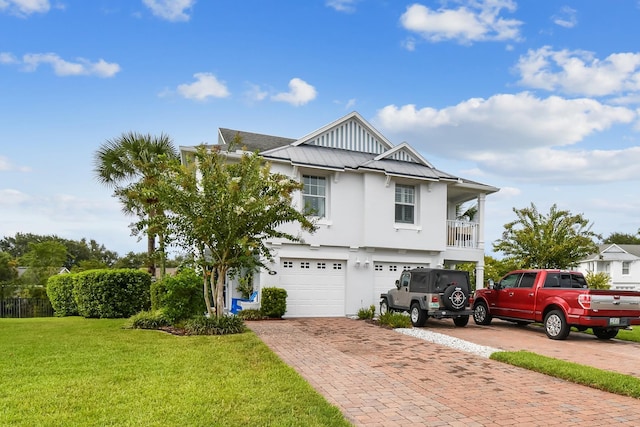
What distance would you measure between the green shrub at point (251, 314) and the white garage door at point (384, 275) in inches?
Answer: 189

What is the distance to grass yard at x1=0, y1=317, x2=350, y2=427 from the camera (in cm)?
528

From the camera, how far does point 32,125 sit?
15.0 m

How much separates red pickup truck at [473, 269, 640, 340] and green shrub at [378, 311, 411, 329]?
10.7 ft

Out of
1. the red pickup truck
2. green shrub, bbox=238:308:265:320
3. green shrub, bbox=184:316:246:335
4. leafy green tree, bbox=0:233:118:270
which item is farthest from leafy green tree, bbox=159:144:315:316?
leafy green tree, bbox=0:233:118:270

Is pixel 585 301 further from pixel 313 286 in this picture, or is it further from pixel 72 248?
pixel 72 248

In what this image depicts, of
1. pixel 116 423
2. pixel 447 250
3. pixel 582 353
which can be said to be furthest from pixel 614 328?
pixel 116 423

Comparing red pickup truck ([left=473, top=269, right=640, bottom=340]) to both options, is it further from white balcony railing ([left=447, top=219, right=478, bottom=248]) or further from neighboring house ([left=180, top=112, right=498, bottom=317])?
white balcony railing ([left=447, top=219, right=478, bottom=248])

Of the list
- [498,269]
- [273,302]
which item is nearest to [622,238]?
[498,269]

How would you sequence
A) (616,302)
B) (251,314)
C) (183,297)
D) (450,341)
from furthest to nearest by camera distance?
(251,314), (183,297), (616,302), (450,341)

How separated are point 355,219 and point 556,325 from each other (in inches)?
305

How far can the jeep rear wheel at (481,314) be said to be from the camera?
613 inches

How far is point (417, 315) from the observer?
1432 centimetres

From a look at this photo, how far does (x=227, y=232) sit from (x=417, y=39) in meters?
9.11

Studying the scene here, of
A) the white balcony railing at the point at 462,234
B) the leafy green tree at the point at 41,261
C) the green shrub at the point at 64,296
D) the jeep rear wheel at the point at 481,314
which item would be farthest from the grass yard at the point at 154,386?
the leafy green tree at the point at 41,261
